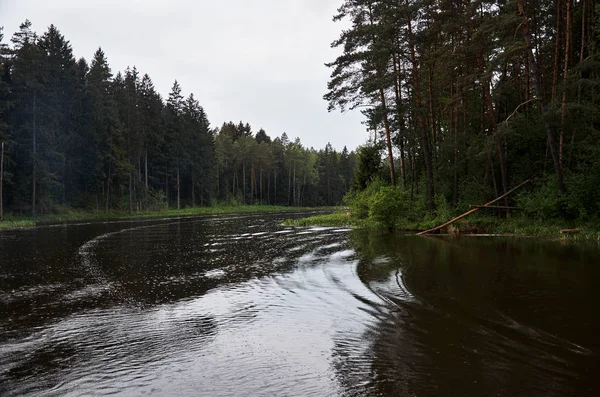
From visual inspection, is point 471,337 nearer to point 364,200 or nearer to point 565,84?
point 565,84

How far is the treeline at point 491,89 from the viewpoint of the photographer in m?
19.1

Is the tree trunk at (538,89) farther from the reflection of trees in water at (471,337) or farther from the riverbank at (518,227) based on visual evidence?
the reflection of trees in water at (471,337)

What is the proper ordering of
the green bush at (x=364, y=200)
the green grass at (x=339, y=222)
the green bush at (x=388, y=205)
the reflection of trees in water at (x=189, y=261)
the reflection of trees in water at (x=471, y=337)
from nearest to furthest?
1. the reflection of trees in water at (x=471, y=337)
2. the reflection of trees in water at (x=189, y=261)
3. the green bush at (x=388, y=205)
4. the green grass at (x=339, y=222)
5. the green bush at (x=364, y=200)

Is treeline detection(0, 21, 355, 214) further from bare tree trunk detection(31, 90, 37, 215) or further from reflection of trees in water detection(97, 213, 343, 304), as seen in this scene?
reflection of trees in water detection(97, 213, 343, 304)

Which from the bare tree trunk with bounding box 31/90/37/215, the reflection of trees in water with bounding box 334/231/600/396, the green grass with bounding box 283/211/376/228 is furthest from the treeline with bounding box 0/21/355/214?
the reflection of trees in water with bounding box 334/231/600/396

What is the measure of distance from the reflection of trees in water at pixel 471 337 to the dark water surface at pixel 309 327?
0.08 ft

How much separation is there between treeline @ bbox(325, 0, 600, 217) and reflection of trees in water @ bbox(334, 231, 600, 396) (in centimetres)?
979

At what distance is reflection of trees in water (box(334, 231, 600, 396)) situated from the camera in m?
4.87

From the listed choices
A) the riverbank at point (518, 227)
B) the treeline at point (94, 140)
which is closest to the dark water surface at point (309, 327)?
the riverbank at point (518, 227)

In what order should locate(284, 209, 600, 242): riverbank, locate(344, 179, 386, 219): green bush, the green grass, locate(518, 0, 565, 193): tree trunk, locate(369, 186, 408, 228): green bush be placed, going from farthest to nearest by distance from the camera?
locate(344, 179, 386, 219): green bush, the green grass, locate(369, 186, 408, 228): green bush, locate(518, 0, 565, 193): tree trunk, locate(284, 209, 600, 242): riverbank

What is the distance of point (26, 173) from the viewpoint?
45.2 m

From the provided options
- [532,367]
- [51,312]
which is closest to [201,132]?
[51,312]

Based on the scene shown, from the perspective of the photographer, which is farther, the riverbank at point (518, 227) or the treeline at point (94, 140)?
the treeline at point (94, 140)

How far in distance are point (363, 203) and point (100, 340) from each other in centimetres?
2566
